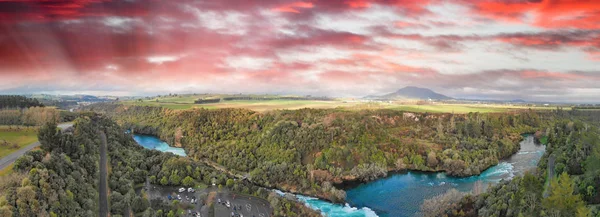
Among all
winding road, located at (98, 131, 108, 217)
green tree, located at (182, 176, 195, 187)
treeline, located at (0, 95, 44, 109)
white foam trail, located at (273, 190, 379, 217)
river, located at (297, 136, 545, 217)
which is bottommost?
white foam trail, located at (273, 190, 379, 217)

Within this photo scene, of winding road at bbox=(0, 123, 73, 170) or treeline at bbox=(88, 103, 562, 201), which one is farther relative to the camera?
treeline at bbox=(88, 103, 562, 201)

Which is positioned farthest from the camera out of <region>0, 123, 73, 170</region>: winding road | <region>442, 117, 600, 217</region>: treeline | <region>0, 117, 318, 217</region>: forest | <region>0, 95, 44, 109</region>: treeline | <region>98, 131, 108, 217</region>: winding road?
<region>0, 95, 44, 109</region>: treeline

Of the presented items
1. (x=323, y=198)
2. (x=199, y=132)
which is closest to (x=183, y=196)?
(x=323, y=198)

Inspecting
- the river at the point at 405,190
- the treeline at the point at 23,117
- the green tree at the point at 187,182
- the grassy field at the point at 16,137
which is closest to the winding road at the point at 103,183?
the treeline at the point at 23,117

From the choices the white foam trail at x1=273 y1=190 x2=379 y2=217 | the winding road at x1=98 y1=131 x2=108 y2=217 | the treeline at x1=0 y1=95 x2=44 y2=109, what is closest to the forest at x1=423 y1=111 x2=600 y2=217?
the white foam trail at x1=273 y1=190 x2=379 y2=217

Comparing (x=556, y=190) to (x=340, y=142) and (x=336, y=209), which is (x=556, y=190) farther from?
(x=340, y=142)

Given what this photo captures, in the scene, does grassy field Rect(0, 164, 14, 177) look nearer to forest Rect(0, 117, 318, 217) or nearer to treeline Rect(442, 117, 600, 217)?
forest Rect(0, 117, 318, 217)

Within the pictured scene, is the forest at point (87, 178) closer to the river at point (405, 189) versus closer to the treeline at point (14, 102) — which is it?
the river at point (405, 189)
